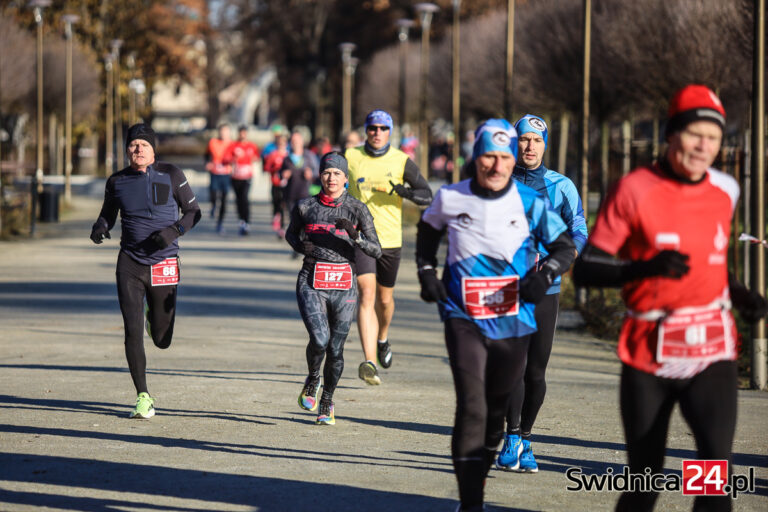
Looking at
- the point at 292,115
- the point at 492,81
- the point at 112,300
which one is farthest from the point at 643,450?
the point at 292,115

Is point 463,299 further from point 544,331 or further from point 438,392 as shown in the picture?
point 438,392

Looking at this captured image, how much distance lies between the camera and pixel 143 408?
876 cm

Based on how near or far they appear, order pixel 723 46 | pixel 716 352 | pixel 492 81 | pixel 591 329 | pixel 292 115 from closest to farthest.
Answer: pixel 716 352
pixel 591 329
pixel 723 46
pixel 492 81
pixel 292 115

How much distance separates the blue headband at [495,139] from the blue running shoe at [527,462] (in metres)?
2.08

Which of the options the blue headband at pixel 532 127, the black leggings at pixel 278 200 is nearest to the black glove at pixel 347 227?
the blue headband at pixel 532 127

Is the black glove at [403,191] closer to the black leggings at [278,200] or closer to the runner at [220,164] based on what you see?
the runner at [220,164]

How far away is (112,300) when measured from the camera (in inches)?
639

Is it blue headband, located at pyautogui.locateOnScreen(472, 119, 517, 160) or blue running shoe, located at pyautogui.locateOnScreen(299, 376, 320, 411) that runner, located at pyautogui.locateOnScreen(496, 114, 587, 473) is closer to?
blue headband, located at pyautogui.locateOnScreen(472, 119, 517, 160)

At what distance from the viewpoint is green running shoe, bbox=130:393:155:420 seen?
8.76m

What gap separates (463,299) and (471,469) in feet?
2.47

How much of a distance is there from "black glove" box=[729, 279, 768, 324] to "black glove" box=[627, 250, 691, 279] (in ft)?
1.26

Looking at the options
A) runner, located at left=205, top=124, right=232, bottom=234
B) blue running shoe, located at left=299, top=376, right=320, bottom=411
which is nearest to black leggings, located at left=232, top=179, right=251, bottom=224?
runner, located at left=205, top=124, right=232, bottom=234

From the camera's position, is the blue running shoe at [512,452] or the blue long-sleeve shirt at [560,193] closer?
the blue running shoe at [512,452]

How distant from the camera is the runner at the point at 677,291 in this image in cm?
512
